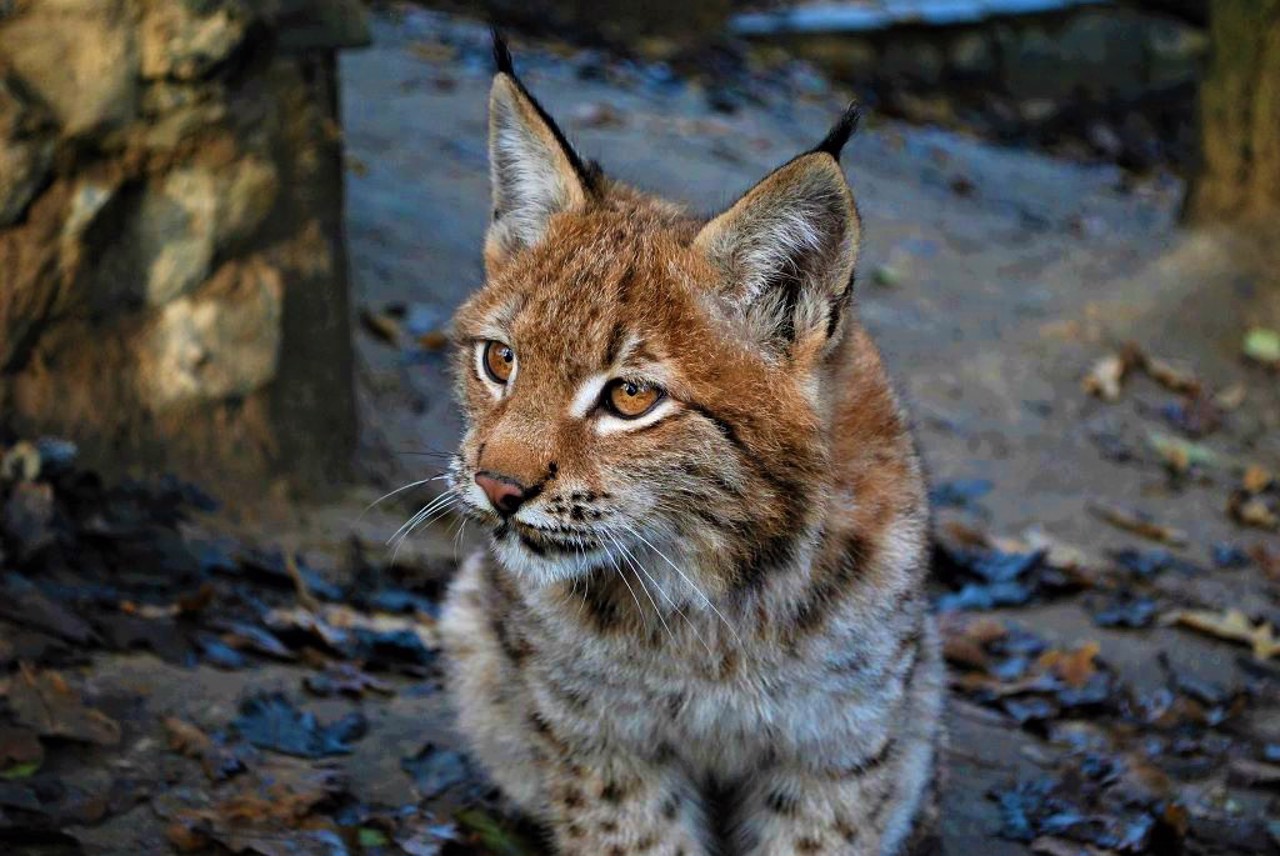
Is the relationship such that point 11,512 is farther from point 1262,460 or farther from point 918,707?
point 1262,460

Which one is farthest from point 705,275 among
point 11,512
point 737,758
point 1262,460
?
point 1262,460

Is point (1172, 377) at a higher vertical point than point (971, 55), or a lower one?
higher

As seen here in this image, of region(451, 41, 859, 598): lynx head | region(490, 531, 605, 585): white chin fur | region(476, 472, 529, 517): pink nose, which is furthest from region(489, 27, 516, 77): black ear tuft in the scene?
region(490, 531, 605, 585): white chin fur

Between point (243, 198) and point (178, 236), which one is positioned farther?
point (243, 198)

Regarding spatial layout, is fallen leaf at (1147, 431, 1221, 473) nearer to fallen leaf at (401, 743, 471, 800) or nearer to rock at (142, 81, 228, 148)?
fallen leaf at (401, 743, 471, 800)

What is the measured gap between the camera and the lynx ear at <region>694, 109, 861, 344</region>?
3.43 m

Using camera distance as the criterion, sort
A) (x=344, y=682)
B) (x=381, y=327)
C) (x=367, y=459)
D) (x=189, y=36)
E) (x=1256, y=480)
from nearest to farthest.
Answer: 1. (x=344, y=682)
2. (x=189, y=36)
3. (x=367, y=459)
4. (x=381, y=327)
5. (x=1256, y=480)

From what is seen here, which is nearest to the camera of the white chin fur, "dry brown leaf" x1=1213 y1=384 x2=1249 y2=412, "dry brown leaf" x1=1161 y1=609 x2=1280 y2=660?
the white chin fur

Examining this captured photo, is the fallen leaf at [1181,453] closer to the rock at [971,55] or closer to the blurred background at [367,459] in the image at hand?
the blurred background at [367,459]

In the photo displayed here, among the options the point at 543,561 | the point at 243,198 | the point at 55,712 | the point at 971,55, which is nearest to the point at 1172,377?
the point at 243,198

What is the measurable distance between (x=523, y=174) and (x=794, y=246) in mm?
882

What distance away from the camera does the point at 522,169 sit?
13.3 ft

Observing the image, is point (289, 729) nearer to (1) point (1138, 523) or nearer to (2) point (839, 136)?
(2) point (839, 136)

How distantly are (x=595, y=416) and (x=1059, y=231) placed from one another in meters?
10.1
